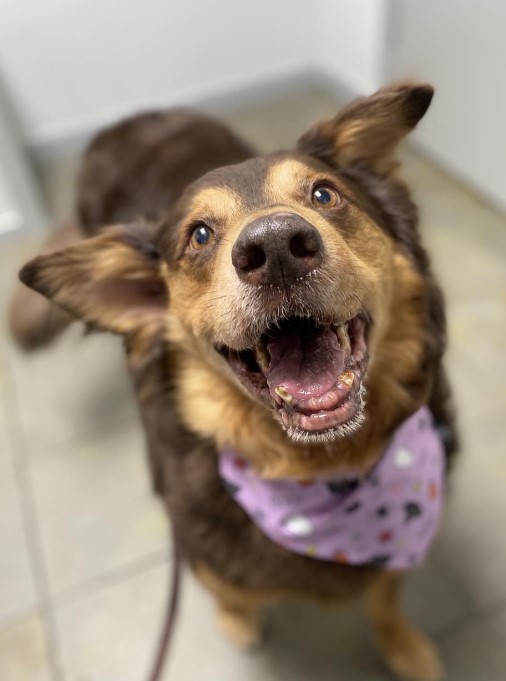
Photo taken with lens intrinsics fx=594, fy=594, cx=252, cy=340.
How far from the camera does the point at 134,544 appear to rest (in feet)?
5.56

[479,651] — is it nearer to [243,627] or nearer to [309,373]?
[243,627]

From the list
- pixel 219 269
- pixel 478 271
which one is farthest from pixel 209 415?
pixel 478 271

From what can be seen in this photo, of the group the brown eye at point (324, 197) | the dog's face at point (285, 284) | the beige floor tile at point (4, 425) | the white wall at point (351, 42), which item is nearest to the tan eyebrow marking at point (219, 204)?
the dog's face at point (285, 284)

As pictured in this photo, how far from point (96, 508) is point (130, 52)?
100 inches

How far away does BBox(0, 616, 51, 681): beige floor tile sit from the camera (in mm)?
1490

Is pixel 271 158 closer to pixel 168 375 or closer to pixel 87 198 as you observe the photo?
pixel 168 375

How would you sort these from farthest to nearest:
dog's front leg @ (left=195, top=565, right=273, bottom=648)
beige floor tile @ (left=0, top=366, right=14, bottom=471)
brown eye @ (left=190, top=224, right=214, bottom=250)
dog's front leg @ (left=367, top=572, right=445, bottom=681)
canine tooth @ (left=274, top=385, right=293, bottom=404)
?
beige floor tile @ (left=0, top=366, right=14, bottom=471) < dog's front leg @ (left=367, top=572, right=445, bottom=681) < dog's front leg @ (left=195, top=565, right=273, bottom=648) < brown eye @ (left=190, top=224, right=214, bottom=250) < canine tooth @ (left=274, top=385, right=293, bottom=404)

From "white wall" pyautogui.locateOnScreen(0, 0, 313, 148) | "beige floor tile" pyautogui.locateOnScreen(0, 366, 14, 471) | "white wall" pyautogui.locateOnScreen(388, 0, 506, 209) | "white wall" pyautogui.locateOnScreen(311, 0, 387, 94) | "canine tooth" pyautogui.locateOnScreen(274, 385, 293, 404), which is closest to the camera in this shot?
"canine tooth" pyautogui.locateOnScreen(274, 385, 293, 404)

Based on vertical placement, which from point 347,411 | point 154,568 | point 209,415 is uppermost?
point 347,411

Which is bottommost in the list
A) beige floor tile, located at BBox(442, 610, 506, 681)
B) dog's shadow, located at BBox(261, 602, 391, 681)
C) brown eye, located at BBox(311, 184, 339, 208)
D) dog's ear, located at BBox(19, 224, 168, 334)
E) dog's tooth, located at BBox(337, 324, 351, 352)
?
beige floor tile, located at BBox(442, 610, 506, 681)

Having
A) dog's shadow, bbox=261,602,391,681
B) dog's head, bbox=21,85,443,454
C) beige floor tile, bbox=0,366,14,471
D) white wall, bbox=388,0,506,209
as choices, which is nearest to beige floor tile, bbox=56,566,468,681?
dog's shadow, bbox=261,602,391,681

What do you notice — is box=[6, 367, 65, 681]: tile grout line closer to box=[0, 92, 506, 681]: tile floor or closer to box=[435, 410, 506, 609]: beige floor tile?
box=[0, 92, 506, 681]: tile floor

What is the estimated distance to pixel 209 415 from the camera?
3.52ft

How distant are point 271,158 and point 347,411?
44 cm
